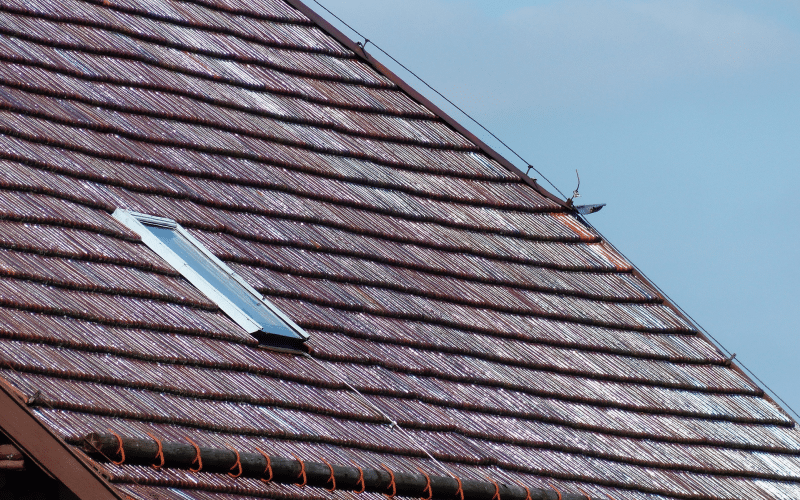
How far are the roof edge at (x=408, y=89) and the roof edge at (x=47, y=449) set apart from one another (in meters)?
4.70

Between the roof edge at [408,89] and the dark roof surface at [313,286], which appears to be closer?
the dark roof surface at [313,286]

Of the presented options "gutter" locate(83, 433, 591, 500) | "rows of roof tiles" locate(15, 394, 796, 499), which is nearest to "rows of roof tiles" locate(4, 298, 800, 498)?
"rows of roof tiles" locate(15, 394, 796, 499)

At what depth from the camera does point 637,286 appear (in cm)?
820

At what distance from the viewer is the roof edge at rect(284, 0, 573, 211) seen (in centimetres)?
822

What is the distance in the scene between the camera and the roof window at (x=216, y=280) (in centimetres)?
545

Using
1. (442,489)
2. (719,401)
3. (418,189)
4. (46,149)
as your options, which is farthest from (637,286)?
(46,149)

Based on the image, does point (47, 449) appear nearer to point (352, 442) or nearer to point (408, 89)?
point (352, 442)

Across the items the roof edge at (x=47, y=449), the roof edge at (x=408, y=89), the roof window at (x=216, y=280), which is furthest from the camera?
the roof edge at (x=408, y=89)

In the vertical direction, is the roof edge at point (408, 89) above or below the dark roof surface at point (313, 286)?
above

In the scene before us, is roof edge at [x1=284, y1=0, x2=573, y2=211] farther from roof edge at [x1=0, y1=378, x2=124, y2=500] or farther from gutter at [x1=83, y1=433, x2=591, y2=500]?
roof edge at [x1=0, y1=378, x2=124, y2=500]

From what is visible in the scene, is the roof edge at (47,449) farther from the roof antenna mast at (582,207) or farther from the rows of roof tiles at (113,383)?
the roof antenna mast at (582,207)

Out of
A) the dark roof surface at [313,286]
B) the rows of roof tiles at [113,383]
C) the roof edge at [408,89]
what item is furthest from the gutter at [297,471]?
the roof edge at [408,89]

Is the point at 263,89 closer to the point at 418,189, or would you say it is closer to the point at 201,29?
the point at 201,29

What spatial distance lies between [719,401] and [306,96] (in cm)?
333
